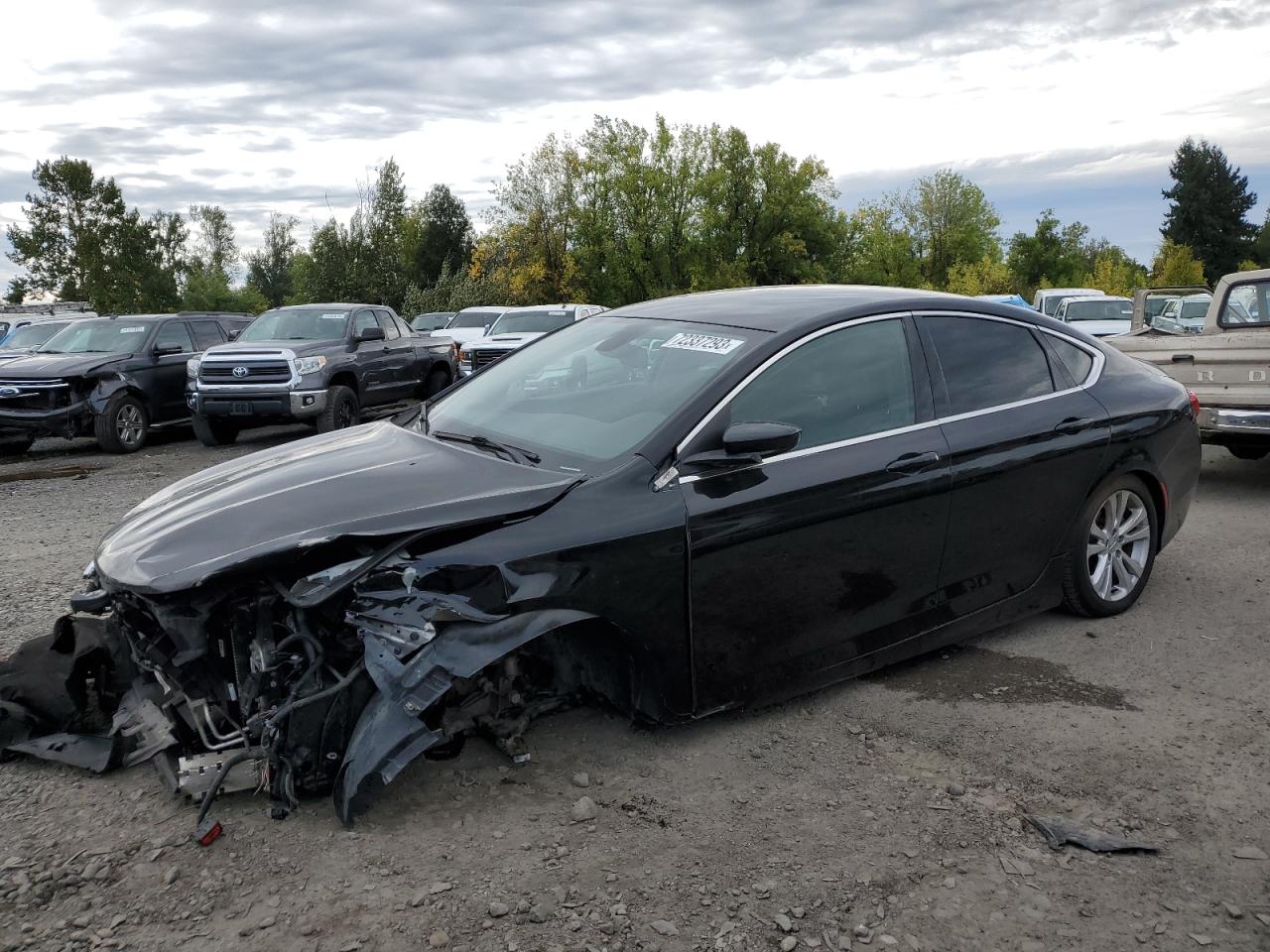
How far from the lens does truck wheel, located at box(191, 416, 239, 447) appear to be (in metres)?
13.2

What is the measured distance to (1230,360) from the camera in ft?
26.6

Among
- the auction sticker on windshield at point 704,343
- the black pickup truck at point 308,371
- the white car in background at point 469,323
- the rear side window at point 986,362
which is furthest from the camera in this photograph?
the white car in background at point 469,323

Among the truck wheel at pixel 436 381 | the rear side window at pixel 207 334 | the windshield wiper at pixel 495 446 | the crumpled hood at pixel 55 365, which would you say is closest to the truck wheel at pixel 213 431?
the crumpled hood at pixel 55 365

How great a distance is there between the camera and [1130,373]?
521 centimetres

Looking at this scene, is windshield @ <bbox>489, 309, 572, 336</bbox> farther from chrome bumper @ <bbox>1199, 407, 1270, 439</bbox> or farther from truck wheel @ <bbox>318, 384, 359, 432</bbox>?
chrome bumper @ <bbox>1199, 407, 1270, 439</bbox>

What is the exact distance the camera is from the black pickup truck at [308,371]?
1270 cm

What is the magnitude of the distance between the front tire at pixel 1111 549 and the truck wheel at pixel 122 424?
A: 1192cm

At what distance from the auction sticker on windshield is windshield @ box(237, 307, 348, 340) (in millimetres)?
10461

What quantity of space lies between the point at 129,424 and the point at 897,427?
11.9m

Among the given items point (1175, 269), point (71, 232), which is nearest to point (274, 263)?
point (71, 232)

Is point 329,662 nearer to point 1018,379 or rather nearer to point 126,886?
point 126,886

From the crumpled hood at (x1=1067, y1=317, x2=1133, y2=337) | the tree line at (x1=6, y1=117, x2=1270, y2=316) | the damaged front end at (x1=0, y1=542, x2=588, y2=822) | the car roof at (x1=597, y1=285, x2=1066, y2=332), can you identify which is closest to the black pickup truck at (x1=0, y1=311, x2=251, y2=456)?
the car roof at (x1=597, y1=285, x2=1066, y2=332)

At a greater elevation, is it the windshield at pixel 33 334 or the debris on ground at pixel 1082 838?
the windshield at pixel 33 334

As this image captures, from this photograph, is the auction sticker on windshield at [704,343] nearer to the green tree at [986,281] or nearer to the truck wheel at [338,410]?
the truck wheel at [338,410]
